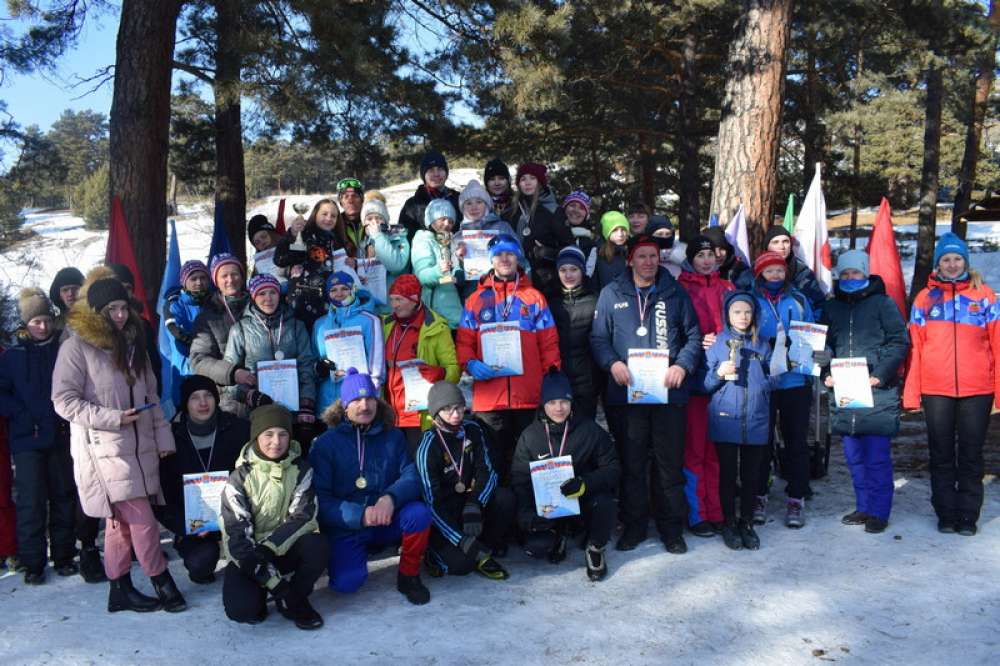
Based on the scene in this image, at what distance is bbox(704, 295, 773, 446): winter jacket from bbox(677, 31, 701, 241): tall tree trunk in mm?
7685

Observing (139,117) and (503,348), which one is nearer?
(503,348)

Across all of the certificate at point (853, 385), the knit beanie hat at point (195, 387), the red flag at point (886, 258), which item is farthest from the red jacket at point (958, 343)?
the knit beanie hat at point (195, 387)

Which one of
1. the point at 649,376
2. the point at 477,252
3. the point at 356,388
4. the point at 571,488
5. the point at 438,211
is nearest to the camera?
the point at 356,388

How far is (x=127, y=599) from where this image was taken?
4.77 meters

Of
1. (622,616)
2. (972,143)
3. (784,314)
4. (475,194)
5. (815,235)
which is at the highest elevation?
(972,143)

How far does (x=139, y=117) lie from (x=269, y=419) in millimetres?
5364

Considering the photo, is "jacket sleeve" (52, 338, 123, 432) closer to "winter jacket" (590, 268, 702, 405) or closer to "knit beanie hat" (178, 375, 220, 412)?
"knit beanie hat" (178, 375, 220, 412)

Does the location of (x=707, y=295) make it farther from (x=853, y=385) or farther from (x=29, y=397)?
(x=29, y=397)

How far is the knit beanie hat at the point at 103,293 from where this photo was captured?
481 centimetres

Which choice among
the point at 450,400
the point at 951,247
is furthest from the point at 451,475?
the point at 951,247

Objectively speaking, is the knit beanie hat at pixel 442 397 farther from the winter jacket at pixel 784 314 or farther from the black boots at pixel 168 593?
the winter jacket at pixel 784 314

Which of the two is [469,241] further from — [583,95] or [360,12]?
[583,95]

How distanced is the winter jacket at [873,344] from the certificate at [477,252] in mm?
2697

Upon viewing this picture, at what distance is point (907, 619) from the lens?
14.8ft
